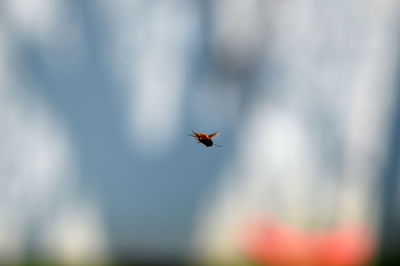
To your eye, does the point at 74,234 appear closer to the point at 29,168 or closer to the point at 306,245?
the point at 29,168

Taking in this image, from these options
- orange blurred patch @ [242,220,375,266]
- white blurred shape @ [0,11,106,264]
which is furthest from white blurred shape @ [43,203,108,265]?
orange blurred patch @ [242,220,375,266]

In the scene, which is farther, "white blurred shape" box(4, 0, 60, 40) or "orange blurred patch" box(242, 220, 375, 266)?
"orange blurred patch" box(242, 220, 375, 266)

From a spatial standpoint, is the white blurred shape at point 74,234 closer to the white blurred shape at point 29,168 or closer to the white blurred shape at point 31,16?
the white blurred shape at point 29,168

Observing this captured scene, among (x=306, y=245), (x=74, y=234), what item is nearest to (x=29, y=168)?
(x=74, y=234)

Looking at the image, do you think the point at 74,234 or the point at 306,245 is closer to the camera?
the point at 74,234

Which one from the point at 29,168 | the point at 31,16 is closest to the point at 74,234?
the point at 29,168

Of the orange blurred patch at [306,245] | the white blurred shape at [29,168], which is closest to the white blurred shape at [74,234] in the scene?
the white blurred shape at [29,168]

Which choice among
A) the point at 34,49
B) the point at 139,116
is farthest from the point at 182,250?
the point at 34,49

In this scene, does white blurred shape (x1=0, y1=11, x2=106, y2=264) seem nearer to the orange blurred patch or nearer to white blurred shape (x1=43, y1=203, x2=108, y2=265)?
white blurred shape (x1=43, y1=203, x2=108, y2=265)

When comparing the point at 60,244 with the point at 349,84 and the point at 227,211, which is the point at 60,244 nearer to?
the point at 227,211

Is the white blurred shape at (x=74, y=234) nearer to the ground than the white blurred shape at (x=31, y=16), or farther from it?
nearer to the ground

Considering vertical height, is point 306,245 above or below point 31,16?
below
